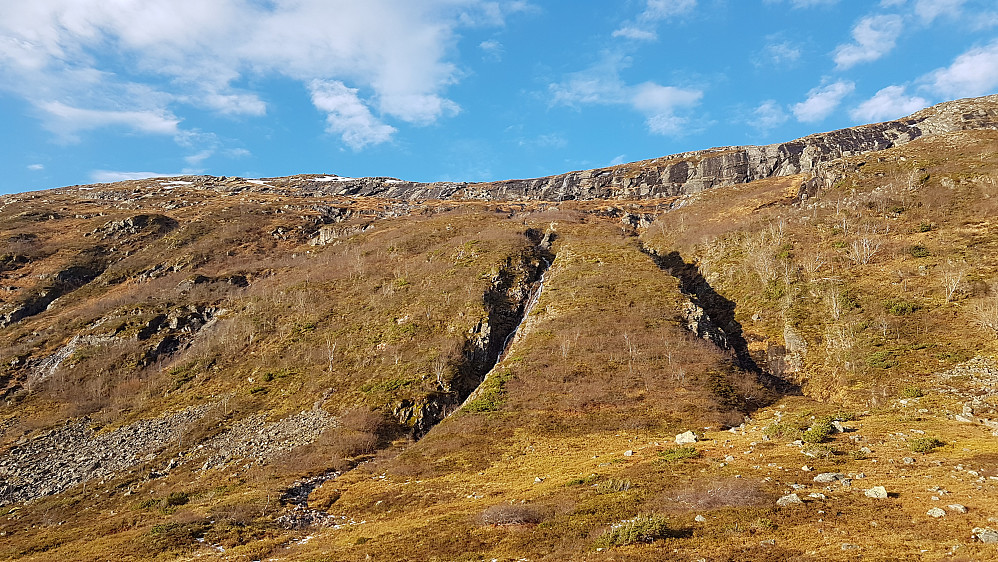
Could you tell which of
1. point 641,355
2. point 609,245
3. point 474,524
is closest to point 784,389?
point 641,355

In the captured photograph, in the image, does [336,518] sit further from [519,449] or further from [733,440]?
[733,440]

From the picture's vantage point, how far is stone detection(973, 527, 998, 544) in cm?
1250

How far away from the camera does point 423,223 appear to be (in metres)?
134

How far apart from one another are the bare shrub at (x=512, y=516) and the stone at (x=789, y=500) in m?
9.53

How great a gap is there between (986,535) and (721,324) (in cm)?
5507

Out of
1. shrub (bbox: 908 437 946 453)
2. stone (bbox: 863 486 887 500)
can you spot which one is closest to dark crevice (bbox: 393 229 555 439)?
stone (bbox: 863 486 887 500)

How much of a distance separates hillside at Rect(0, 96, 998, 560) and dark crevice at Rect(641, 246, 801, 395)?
1.34 ft

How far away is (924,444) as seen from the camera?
2481cm

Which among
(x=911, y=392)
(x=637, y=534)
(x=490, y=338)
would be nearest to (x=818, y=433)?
(x=911, y=392)

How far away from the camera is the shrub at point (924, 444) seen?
2450cm

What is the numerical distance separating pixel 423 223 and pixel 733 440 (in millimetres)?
111299

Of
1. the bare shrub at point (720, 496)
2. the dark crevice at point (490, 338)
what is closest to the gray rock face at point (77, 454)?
the dark crevice at point (490, 338)

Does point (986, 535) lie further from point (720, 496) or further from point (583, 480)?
point (583, 480)

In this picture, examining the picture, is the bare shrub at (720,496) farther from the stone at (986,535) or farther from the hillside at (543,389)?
the stone at (986,535)
